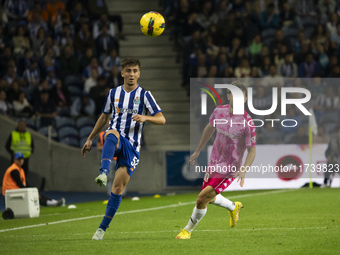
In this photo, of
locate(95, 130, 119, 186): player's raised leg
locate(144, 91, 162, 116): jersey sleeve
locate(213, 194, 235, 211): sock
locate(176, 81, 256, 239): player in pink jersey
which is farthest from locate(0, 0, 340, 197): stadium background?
locate(95, 130, 119, 186): player's raised leg

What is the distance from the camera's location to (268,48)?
18.3 metres

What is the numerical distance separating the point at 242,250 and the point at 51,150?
1156cm

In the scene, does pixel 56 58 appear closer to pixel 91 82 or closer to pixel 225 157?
pixel 91 82

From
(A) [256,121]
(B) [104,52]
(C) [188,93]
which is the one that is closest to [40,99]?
(B) [104,52]

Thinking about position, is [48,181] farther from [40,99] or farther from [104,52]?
[104,52]

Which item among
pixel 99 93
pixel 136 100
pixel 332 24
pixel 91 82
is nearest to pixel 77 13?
pixel 91 82

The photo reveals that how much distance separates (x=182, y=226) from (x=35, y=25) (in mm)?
12443

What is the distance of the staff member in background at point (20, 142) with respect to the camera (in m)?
15.1

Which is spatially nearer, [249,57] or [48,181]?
[48,181]

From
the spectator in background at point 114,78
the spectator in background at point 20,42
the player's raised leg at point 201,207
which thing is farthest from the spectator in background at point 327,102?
the player's raised leg at point 201,207

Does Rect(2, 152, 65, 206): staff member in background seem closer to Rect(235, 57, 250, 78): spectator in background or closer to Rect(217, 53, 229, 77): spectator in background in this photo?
Rect(217, 53, 229, 77): spectator in background

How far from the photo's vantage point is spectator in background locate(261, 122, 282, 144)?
50.6 ft

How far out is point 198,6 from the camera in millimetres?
19328

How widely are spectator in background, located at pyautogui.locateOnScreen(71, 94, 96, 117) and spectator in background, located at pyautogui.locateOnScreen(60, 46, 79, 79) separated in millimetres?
1526
